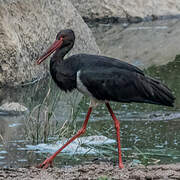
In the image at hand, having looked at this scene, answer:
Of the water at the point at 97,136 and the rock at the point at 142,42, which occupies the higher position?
the rock at the point at 142,42

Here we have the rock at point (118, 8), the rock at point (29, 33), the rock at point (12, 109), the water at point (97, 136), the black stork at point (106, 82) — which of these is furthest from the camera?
the rock at point (118, 8)

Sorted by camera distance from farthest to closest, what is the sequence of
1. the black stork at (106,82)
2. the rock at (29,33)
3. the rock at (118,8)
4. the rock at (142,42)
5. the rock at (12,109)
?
the rock at (118,8), the rock at (142,42), the rock at (29,33), the rock at (12,109), the black stork at (106,82)

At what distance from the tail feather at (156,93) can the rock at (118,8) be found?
10826 mm

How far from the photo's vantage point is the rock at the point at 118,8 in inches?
620

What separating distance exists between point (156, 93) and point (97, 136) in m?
0.95

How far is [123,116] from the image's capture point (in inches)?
273

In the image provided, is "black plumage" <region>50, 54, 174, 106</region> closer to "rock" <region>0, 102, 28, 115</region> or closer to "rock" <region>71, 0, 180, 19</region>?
"rock" <region>0, 102, 28, 115</region>

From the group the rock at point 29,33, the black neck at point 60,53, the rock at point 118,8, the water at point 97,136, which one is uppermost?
the rock at point 118,8

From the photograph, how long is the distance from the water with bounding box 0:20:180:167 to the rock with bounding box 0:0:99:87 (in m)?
0.93

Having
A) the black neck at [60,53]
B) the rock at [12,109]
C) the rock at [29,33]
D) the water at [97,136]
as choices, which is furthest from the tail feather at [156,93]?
the rock at [29,33]

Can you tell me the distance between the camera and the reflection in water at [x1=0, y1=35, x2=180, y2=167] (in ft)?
17.2

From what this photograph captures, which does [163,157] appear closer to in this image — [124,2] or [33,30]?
[33,30]

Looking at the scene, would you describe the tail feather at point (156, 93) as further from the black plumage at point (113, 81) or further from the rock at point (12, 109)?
the rock at point (12, 109)

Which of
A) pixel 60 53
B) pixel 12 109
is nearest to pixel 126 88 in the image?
pixel 60 53
